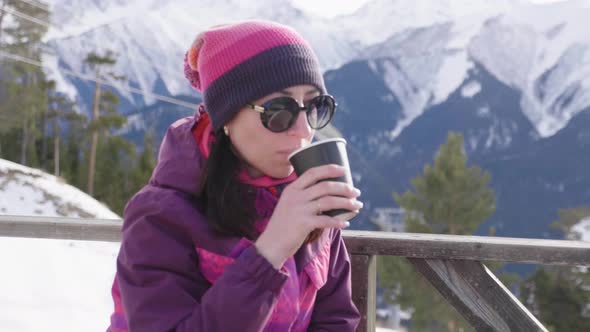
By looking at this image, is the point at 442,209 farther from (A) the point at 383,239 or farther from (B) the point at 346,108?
(B) the point at 346,108

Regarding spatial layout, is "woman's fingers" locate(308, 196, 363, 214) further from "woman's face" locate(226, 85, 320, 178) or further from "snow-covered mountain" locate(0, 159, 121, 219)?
"snow-covered mountain" locate(0, 159, 121, 219)

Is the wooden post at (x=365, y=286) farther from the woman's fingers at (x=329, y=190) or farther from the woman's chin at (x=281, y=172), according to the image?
the woman's fingers at (x=329, y=190)

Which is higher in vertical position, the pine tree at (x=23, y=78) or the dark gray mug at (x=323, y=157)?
the pine tree at (x=23, y=78)

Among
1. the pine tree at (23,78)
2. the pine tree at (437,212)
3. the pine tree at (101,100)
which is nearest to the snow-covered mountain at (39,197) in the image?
the pine tree at (437,212)

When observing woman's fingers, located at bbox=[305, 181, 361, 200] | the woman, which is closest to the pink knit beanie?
the woman

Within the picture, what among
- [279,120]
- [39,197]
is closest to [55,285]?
[279,120]

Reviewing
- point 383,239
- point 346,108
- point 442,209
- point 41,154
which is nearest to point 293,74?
point 383,239

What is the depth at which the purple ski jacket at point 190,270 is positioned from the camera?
990mm

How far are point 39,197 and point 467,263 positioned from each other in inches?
337

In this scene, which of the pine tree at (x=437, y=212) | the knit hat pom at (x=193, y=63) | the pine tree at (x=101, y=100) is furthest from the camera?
the pine tree at (x=101, y=100)

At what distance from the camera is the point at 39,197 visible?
9.24 m

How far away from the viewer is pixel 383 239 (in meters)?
1.87

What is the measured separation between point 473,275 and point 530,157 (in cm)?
10775

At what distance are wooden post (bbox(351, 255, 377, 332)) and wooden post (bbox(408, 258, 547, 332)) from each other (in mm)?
160
